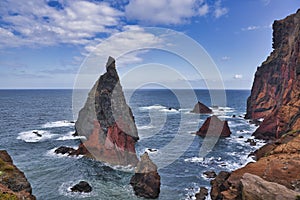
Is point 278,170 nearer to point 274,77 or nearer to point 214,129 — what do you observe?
point 214,129

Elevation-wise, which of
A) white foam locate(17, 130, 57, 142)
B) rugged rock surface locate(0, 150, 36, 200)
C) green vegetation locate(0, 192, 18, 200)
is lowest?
white foam locate(17, 130, 57, 142)

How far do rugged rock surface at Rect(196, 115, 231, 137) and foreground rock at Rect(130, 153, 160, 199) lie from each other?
43223 millimetres

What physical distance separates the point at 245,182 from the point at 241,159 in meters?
38.1

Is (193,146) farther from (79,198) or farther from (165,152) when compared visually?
(79,198)

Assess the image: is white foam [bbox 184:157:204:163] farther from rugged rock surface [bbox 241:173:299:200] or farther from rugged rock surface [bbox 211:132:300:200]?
rugged rock surface [bbox 241:173:299:200]

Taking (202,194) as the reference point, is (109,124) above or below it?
above

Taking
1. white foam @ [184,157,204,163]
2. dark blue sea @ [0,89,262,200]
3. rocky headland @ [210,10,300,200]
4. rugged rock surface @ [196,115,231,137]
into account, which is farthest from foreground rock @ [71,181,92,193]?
rugged rock surface @ [196,115,231,137]

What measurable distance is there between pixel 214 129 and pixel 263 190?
65.2 metres

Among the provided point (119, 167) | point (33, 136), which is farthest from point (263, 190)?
point (33, 136)

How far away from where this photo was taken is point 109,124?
5894cm

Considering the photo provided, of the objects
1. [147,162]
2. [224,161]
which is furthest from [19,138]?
[224,161]

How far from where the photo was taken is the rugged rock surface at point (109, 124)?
5494 cm

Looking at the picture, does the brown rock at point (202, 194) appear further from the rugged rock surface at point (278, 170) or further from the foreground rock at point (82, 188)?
the foreground rock at point (82, 188)

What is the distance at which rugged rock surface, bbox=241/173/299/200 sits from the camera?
57.6ft
